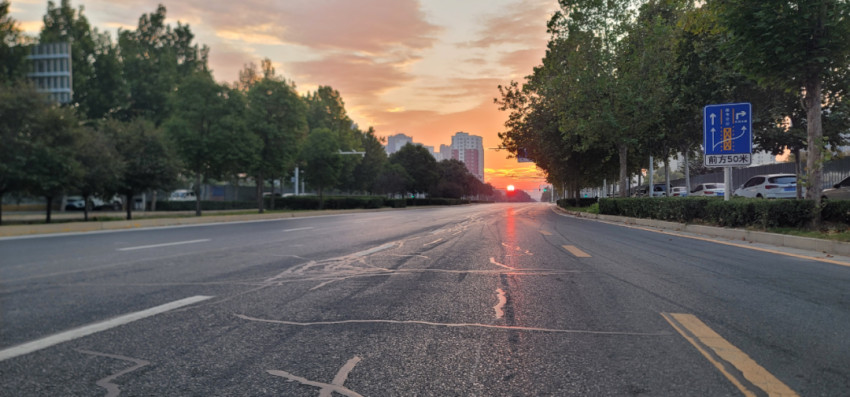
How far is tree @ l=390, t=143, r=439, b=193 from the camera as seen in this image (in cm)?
7812

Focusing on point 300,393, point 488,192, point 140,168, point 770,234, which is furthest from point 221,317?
point 488,192

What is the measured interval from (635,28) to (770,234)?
767 inches

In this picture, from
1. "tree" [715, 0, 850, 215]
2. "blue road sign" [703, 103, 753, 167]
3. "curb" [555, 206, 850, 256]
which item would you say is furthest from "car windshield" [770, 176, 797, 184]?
"tree" [715, 0, 850, 215]

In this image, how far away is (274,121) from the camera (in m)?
32.5

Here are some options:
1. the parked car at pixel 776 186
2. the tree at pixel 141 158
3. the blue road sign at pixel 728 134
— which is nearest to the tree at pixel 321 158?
the tree at pixel 141 158

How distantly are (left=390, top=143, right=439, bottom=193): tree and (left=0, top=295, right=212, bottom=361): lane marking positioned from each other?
72.3 meters

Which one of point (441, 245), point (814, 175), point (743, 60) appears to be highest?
point (743, 60)

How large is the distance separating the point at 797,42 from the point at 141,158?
2577cm

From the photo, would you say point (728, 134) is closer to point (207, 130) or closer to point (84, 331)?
point (84, 331)

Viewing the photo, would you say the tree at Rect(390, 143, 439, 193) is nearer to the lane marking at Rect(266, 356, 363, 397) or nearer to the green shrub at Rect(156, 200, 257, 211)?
the green shrub at Rect(156, 200, 257, 211)

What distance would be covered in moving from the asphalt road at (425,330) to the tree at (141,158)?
1771 cm

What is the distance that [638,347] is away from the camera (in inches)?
116

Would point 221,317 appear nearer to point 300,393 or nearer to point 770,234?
point 300,393

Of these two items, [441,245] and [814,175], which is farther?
[814,175]
